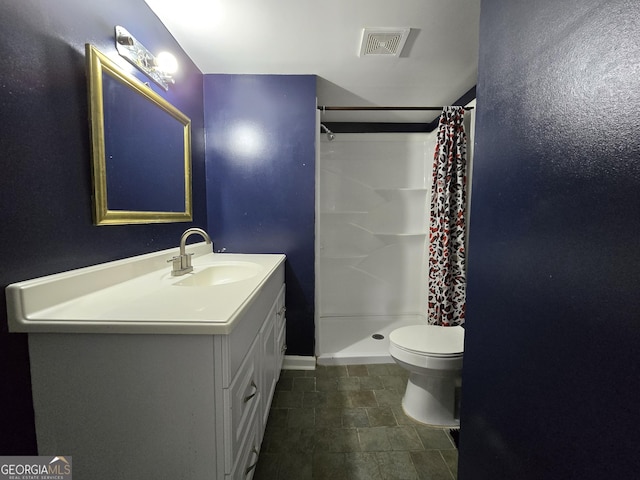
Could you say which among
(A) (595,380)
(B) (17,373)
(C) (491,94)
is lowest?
(B) (17,373)

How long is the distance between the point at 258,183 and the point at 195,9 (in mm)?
1000

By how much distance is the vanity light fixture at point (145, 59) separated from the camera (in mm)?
1101

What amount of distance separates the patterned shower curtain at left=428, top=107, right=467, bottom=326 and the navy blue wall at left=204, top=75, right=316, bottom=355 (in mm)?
1087

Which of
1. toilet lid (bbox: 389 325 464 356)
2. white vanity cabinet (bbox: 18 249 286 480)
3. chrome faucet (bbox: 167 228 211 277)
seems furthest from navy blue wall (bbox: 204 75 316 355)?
white vanity cabinet (bbox: 18 249 286 480)

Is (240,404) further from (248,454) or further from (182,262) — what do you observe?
(182,262)

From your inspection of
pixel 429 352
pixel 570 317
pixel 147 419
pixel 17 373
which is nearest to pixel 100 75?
pixel 17 373

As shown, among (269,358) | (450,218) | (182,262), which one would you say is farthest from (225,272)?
(450,218)

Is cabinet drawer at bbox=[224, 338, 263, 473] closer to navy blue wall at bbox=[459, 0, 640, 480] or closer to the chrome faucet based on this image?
the chrome faucet

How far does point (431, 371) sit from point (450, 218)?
125cm

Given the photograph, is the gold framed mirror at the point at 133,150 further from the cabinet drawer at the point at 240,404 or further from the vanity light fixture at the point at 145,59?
the cabinet drawer at the point at 240,404

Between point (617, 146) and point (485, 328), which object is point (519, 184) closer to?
point (617, 146)

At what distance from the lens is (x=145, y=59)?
123 cm

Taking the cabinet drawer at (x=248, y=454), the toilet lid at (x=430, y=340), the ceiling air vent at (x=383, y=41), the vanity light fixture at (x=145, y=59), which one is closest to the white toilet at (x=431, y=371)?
the toilet lid at (x=430, y=340)

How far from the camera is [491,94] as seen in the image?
0.79 metres
